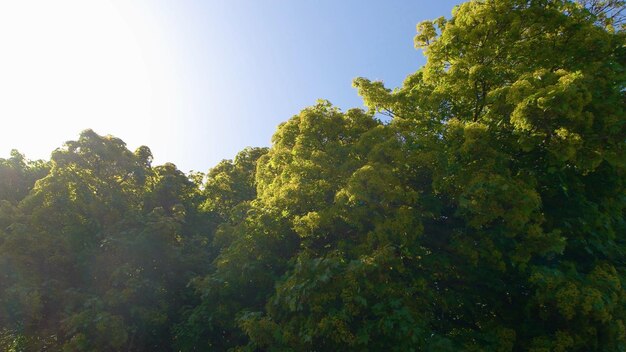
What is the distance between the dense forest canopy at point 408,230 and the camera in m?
7.07

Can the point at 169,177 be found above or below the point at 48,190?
above

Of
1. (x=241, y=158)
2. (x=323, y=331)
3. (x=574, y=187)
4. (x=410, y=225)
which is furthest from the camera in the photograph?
(x=241, y=158)

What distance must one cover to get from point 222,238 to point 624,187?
31.7ft

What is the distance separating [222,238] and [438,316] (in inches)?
251

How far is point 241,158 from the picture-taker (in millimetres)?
18656

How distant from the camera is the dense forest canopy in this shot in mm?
7070

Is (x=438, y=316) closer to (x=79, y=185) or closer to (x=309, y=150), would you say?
(x=309, y=150)

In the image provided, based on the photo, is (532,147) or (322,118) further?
(322,118)

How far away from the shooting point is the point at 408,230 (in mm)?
7633

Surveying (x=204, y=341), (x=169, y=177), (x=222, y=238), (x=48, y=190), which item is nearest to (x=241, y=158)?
(x=169, y=177)

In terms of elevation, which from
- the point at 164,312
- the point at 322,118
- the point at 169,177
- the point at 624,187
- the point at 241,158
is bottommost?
the point at 164,312

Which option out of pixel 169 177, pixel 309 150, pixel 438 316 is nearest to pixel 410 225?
pixel 438 316

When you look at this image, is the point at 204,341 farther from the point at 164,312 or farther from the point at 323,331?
the point at 323,331

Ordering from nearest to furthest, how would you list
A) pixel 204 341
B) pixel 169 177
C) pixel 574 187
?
pixel 574 187 → pixel 204 341 → pixel 169 177
